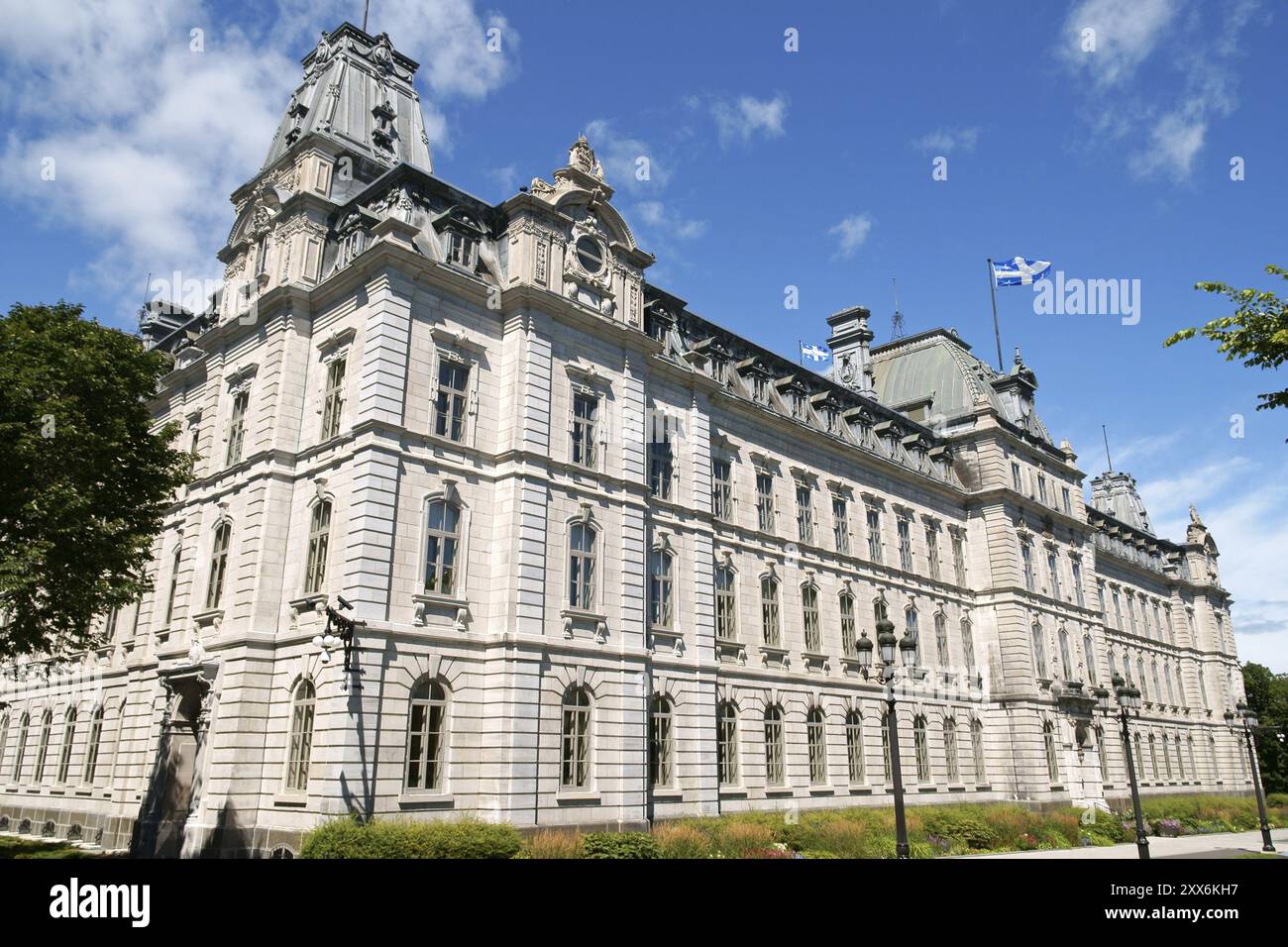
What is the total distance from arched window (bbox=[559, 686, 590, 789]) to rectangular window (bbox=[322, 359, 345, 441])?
10219 millimetres

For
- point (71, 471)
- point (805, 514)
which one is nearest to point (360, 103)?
point (71, 471)

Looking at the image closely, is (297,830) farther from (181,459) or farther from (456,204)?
(456,204)

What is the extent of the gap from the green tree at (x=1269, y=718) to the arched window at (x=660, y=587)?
61.1 meters

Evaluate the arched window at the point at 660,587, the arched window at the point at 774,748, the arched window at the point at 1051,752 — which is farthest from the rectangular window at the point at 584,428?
the arched window at the point at 1051,752

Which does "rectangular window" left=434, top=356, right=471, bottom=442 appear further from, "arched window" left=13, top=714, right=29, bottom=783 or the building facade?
"arched window" left=13, top=714, right=29, bottom=783

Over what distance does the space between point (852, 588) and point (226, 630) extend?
1010 inches

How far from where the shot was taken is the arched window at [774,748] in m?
34.0

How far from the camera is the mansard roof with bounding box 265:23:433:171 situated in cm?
3306

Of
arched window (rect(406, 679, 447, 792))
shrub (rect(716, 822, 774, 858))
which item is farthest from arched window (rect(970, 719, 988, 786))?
arched window (rect(406, 679, 447, 792))

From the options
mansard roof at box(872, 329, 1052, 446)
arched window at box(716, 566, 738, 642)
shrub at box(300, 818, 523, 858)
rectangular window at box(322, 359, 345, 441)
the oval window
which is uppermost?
mansard roof at box(872, 329, 1052, 446)

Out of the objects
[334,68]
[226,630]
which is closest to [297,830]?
[226,630]

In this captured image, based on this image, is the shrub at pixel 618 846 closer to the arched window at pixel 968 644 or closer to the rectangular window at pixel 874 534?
the rectangular window at pixel 874 534
